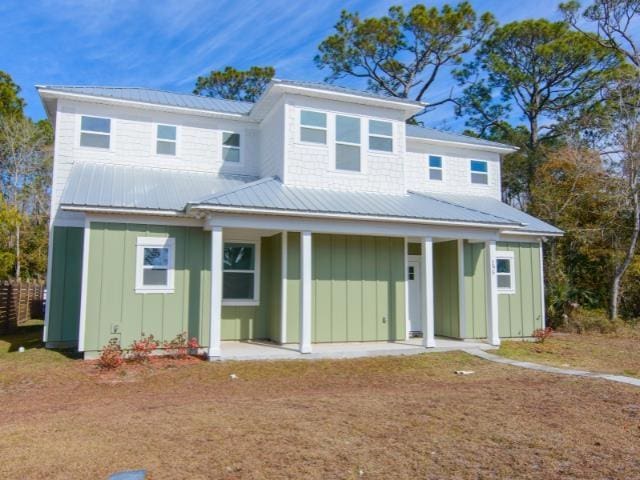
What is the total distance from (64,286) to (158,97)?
5.74 meters

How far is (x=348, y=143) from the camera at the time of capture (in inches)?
485

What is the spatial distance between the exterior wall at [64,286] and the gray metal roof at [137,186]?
1.39 m

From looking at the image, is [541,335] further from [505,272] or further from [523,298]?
[505,272]

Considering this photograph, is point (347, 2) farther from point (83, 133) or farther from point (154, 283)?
point (154, 283)

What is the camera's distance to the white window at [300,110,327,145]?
39.2 ft

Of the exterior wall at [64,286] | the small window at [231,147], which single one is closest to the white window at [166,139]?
the small window at [231,147]

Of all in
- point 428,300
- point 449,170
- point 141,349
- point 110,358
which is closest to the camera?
point 110,358

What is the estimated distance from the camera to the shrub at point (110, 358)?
29.9 ft

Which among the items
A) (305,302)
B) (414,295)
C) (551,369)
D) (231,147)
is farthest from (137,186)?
(551,369)

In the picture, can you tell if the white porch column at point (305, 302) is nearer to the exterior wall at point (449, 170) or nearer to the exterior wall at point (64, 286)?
the exterior wall at point (64, 286)

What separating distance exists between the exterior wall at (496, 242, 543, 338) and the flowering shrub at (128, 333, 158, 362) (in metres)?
8.80

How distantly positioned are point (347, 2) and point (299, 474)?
25199 mm

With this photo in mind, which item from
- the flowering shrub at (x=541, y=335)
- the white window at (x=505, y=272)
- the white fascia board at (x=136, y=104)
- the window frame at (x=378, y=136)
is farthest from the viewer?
the white window at (x=505, y=272)

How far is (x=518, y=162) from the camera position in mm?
25312
